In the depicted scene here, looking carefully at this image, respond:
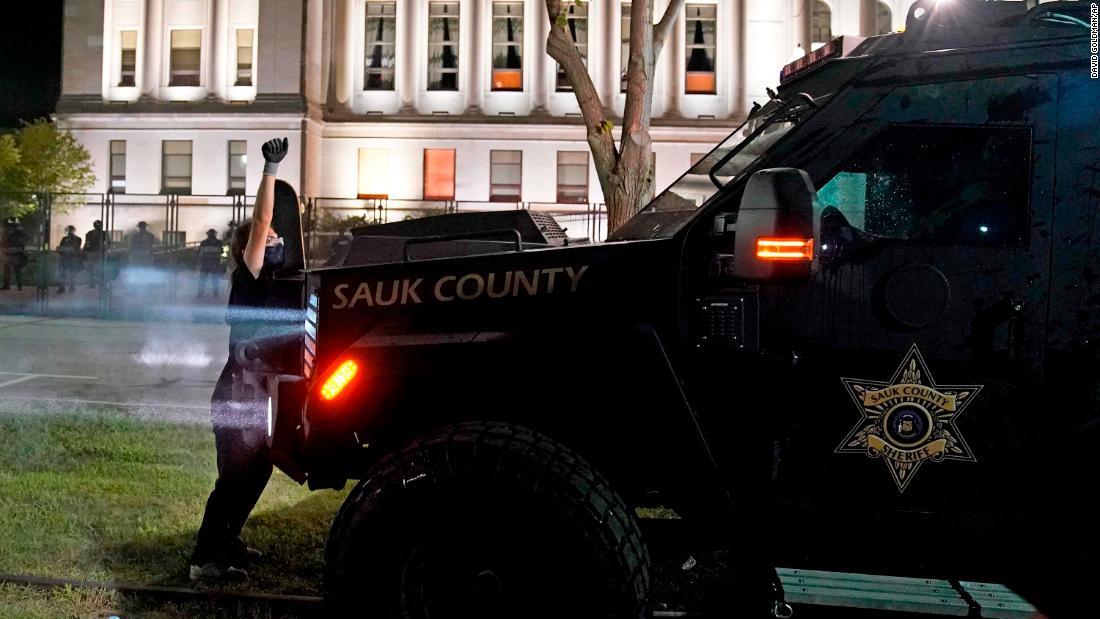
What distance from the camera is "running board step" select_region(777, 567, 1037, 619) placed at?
11.2ft

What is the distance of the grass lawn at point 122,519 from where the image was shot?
4715 mm

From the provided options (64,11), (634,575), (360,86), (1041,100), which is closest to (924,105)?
(1041,100)

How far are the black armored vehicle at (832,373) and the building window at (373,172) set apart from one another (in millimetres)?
38014

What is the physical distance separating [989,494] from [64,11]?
46.3 metres

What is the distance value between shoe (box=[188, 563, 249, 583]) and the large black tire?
1.68m

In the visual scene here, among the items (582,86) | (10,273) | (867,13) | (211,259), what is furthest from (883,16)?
(582,86)

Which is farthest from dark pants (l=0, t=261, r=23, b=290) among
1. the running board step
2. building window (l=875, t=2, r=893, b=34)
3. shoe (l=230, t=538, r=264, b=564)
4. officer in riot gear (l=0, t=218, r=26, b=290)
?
building window (l=875, t=2, r=893, b=34)

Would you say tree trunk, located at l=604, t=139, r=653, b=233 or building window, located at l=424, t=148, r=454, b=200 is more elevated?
building window, located at l=424, t=148, r=454, b=200

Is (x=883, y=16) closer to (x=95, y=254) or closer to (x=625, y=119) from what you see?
(x=95, y=254)

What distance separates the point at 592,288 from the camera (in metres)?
3.57

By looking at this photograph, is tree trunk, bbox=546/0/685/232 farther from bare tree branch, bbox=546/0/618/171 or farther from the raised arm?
the raised arm

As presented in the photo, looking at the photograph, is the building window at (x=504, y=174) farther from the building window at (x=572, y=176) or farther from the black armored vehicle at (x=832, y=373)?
the black armored vehicle at (x=832, y=373)

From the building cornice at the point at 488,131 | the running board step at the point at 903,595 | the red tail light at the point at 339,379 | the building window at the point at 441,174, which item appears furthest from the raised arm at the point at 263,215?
the building window at the point at 441,174

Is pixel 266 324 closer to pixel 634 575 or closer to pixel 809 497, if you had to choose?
pixel 634 575
